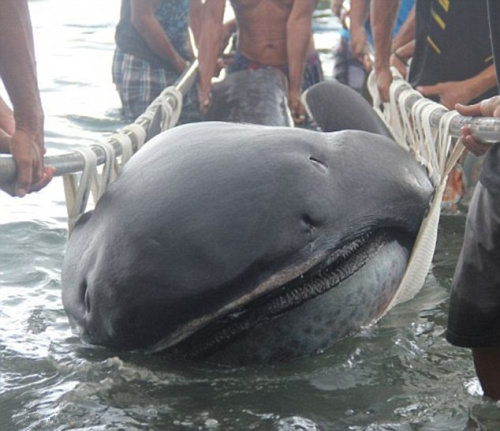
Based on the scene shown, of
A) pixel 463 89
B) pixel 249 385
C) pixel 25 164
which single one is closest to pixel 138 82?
pixel 463 89

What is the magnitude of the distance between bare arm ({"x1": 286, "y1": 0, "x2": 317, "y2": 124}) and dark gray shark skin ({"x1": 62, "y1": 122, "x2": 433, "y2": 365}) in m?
3.14

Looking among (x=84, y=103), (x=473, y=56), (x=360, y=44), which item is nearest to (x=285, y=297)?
(x=473, y=56)

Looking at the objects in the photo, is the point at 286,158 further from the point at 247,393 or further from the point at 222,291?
the point at 247,393

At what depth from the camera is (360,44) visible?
7609 mm

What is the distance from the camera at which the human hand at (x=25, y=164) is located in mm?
3697

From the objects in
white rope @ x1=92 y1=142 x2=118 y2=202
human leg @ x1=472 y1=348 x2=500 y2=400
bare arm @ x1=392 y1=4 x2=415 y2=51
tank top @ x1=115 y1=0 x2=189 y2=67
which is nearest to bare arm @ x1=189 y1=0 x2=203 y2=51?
tank top @ x1=115 y1=0 x2=189 y2=67

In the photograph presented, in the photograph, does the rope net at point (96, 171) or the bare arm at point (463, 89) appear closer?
the rope net at point (96, 171)

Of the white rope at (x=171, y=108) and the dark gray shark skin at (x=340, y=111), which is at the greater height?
the dark gray shark skin at (x=340, y=111)

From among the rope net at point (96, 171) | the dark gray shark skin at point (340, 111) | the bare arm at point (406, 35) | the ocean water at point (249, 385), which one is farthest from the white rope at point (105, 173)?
the bare arm at point (406, 35)

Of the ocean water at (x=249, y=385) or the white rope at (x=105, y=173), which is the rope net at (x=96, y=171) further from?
the ocean water at (x=249, y=385)

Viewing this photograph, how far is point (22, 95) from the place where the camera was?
3.78 meters

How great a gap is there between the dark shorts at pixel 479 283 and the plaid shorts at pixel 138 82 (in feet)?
17.6

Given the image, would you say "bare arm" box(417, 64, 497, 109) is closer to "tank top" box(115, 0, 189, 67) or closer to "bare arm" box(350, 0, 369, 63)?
"bare arm" box(350, 0, 369, 63)

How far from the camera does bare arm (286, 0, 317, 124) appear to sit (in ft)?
21.7
